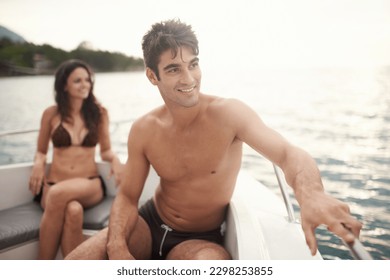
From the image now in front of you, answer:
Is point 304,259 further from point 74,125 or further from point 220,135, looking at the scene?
point 74,125

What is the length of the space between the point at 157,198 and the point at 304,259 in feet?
2.17

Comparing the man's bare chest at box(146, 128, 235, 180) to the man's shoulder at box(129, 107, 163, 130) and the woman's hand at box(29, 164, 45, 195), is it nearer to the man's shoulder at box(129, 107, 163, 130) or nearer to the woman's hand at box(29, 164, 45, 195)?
the man's shoulder at box(129, 107, 163, 130)

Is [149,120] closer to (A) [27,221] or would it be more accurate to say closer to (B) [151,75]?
(B) [151,75]

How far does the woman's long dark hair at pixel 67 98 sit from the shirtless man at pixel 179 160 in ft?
2.44

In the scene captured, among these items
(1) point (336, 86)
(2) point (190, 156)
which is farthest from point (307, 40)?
(1) point (336, 86)

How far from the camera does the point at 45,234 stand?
1493mm

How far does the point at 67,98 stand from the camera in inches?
75.5

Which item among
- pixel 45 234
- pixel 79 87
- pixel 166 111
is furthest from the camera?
pixel 79 87

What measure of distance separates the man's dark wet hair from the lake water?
0.86ft

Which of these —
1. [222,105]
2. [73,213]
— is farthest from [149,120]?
[73,213]

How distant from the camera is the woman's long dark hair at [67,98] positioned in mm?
1871

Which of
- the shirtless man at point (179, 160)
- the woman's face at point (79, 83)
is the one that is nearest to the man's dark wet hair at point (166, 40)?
the shirtless man at point (179, 160)

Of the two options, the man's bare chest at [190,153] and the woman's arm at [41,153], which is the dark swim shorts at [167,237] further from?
the woman's arm at [41,153]

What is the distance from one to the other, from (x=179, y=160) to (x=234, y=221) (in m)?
0.32
